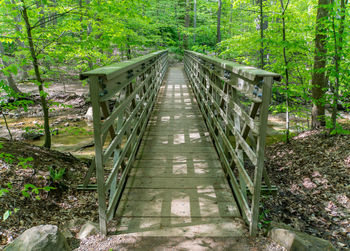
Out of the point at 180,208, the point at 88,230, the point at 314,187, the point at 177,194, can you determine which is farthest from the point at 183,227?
the point at 314,187

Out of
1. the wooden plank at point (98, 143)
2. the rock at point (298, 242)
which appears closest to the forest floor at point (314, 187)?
the rock at point (298, 242)

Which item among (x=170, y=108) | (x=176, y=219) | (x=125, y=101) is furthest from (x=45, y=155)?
(x=170, y=108)

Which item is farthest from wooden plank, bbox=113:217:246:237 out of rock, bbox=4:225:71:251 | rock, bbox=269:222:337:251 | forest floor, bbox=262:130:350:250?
forest floor, bbox=262:130:350:250

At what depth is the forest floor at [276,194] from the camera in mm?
2836

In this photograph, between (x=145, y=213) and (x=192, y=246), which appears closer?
(x=192, y=246)

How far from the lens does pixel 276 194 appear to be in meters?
3.55

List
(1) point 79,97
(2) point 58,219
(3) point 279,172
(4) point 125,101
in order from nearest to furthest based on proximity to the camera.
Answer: (2) point 58,219
(4) point 125,101
(3) point 279,172
(1) point 79,97

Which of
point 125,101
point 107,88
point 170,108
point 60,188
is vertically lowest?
point 60,188

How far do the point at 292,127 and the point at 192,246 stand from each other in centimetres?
873

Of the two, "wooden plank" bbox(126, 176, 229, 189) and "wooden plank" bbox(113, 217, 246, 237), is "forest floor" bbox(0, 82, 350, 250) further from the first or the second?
"wooden plank" bbox(126, 176, 229, 189)

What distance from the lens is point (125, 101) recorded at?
3.15 metres

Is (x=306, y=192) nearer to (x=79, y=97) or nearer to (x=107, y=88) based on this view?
(x=107, y=88)

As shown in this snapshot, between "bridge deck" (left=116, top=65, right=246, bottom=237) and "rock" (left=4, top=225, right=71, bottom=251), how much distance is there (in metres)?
0.59

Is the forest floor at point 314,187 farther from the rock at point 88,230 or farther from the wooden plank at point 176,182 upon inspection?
the rock at point 88,230
